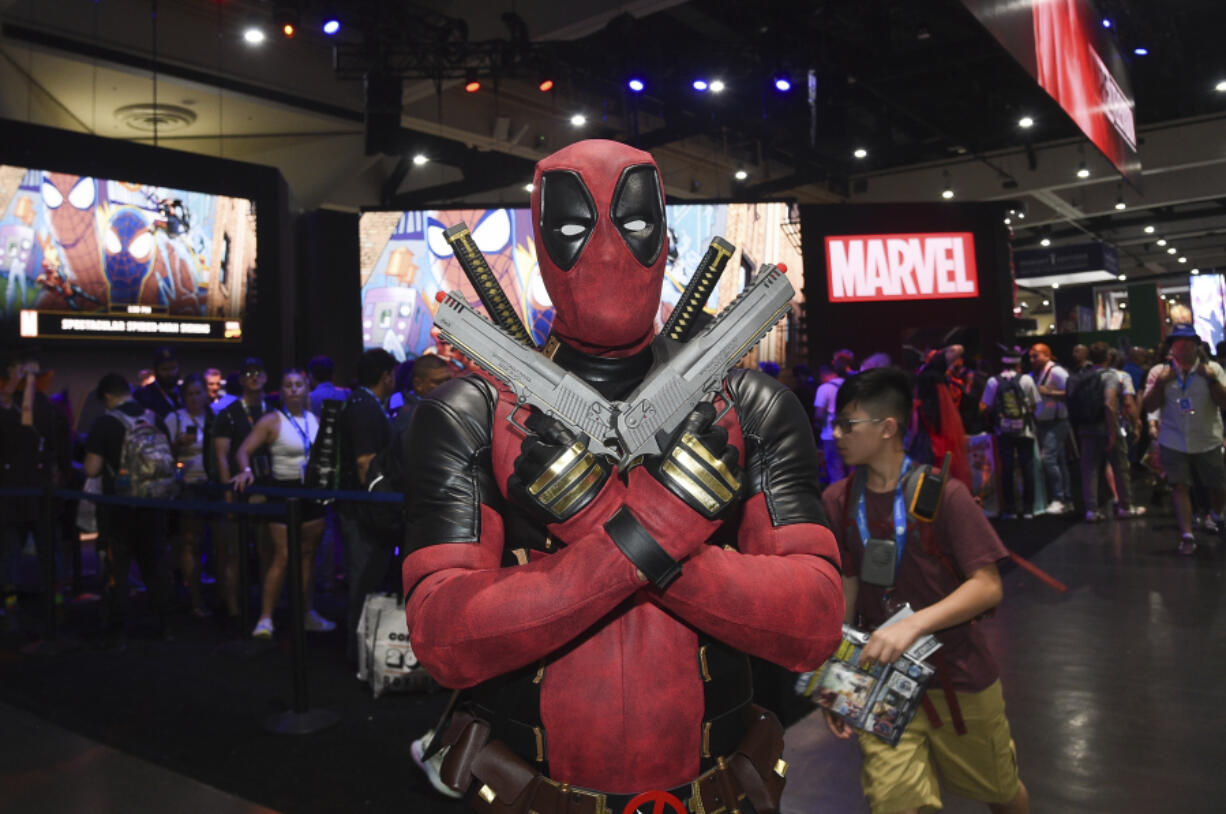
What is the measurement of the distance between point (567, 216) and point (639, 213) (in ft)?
0.37

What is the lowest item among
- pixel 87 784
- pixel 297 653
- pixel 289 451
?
pixel 87 784

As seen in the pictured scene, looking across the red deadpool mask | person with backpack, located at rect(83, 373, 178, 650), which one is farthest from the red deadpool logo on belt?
person with backpack, located at rect(83, 373, 178, 650)

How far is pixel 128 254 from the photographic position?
9.35 meters

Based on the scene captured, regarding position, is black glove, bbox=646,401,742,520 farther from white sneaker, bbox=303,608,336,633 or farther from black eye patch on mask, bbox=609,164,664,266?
white sneaker, bbox=303,608,336,633

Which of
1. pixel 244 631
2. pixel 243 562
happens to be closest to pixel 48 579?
pixel 244 631

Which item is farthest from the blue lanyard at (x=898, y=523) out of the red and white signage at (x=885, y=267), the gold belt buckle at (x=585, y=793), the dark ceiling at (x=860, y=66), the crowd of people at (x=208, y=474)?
the red and white signage at (x=885, y=267)

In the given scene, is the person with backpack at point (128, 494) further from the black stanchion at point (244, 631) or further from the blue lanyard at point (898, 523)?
the blue lanyard at point (898, 523)

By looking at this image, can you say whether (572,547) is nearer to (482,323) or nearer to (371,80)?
(482,323)

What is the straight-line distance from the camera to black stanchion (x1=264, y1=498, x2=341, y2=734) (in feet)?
12.6

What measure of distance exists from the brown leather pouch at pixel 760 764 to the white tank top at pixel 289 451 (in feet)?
13.5

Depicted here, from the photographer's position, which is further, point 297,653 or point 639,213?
point 297,653

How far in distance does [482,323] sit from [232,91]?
1118 centimetres

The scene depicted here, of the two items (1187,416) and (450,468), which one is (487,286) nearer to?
(450,468)

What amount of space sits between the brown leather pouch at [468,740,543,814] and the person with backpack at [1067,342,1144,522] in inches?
325
